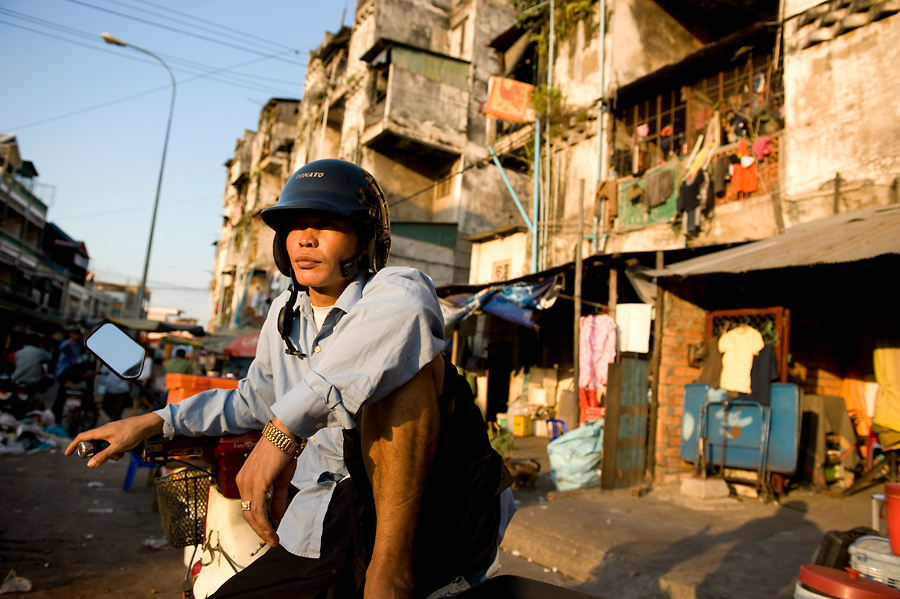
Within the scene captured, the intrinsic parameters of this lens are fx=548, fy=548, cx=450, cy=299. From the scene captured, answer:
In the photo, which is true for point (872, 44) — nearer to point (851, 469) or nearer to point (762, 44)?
point (762, 44)

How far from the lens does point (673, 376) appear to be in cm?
712

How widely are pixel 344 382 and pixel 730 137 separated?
10.3 metres

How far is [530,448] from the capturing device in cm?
1020

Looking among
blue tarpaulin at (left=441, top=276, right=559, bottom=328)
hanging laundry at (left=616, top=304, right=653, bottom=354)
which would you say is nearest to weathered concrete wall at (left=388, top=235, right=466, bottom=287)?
blue tarpaulin at (left=441, top=276, right=559, bottom=328)

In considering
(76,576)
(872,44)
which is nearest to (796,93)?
(872,44)

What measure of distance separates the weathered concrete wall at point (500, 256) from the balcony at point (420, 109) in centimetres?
564

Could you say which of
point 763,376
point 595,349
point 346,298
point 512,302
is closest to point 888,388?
point 763,376

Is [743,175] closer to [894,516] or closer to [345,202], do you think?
[894,516]

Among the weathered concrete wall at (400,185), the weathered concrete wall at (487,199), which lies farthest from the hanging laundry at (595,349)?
the weathered concrete wall at (400,185)

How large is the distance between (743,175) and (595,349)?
12.9 feet

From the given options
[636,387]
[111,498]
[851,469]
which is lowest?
[111,498]

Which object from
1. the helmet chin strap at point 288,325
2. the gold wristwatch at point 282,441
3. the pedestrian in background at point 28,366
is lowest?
the pedestrian in background at point 28,366

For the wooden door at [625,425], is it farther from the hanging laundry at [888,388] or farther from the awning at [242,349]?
the awning at [242,349]

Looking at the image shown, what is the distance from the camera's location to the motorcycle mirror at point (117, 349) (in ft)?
5.45
